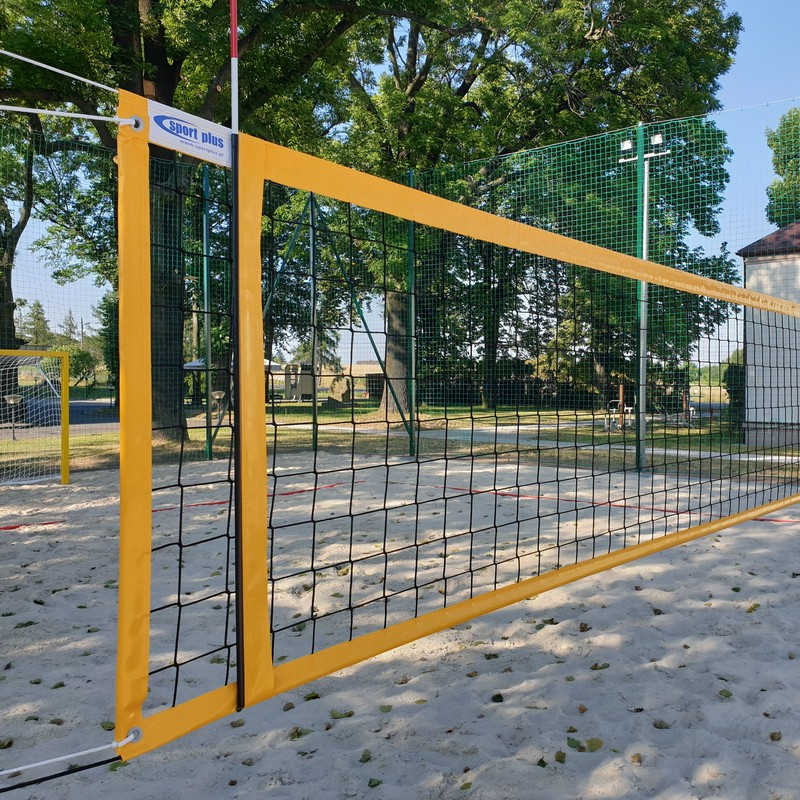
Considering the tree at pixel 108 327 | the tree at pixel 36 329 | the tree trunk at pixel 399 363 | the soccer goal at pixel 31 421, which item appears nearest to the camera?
the soccer goal at pixel 31 421

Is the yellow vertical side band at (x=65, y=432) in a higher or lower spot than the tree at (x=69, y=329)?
lower

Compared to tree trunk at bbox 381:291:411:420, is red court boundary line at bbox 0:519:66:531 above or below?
below

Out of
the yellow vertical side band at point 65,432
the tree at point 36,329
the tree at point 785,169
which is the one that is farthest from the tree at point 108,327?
the tree at point 785,169

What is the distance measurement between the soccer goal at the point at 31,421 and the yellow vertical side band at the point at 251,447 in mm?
6152

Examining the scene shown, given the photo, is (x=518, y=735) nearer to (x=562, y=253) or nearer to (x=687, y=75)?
(x=562, y=253)

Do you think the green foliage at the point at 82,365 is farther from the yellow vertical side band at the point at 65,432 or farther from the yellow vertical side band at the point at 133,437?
the yellow vertical side band at the point at 133,437

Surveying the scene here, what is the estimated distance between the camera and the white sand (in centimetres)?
190

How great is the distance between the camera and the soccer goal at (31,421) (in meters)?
7.89

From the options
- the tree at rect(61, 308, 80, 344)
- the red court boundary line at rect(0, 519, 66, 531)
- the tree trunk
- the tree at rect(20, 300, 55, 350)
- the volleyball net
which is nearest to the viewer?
the volleyball net

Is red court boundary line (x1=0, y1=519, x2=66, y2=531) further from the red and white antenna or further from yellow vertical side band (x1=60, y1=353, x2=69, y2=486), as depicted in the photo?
the red and white antenna

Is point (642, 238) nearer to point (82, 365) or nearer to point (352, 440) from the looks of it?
point (352, 440)

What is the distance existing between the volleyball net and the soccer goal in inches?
52.2

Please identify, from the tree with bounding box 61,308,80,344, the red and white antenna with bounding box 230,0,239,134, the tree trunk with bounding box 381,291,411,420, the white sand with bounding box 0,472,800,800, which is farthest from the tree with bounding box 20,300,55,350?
the red and white antenna with bounding box 230,0,239,134

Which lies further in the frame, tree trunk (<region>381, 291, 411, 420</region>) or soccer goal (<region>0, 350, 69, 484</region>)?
tree trunk (<region>381, 291, 411, 420</region>)
